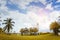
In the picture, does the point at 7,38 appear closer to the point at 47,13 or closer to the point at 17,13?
the point at 17,13

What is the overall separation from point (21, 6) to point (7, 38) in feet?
5.94

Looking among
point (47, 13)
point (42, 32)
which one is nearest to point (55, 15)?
point (47, 13)

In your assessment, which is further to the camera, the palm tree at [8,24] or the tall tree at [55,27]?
the palm tree at [8,24]

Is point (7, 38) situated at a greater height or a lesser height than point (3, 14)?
lesser

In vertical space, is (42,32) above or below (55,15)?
below

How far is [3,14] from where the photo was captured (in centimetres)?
957

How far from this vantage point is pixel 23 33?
9.42 metres

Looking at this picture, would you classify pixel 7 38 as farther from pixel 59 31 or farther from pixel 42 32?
pixel 59 31

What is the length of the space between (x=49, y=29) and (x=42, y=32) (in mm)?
394

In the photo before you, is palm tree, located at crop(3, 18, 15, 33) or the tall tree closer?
the tall tree

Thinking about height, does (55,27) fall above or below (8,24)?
below

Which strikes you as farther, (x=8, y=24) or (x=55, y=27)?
(x=8, y=24)

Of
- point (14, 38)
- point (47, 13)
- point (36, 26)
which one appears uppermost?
point (47, 13)

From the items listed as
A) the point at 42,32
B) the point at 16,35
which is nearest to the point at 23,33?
the point at 16,35
